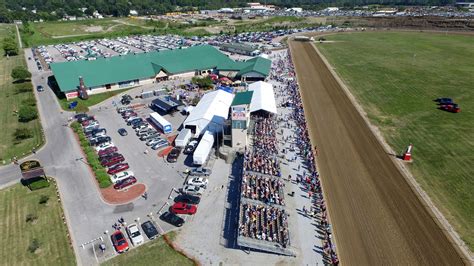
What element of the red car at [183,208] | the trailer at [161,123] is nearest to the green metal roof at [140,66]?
the trailer at [161,123]

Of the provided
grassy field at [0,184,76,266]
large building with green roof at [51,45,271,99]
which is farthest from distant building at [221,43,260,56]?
grassy field at [0,184,76,266]

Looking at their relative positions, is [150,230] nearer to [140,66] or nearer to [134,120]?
[134,120]

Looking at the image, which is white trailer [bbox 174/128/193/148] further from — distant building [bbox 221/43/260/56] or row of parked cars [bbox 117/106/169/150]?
distant building [bbox 221/43/260/56]

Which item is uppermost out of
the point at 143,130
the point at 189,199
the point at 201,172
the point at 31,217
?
the point at 143,130

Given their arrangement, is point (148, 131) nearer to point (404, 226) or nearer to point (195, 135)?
point (195, 135)

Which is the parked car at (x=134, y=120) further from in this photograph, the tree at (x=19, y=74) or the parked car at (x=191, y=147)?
the tree at (x=19, y=74)

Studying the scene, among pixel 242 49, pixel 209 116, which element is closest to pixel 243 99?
pixel 209 116
